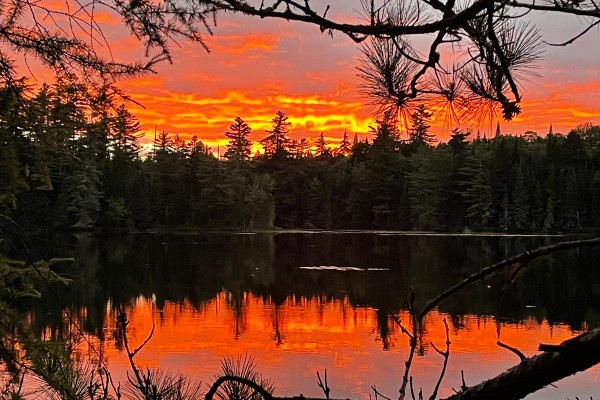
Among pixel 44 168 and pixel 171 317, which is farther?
pixel 171 317

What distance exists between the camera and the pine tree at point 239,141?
53438mm

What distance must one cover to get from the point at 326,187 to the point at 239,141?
844 centimetres

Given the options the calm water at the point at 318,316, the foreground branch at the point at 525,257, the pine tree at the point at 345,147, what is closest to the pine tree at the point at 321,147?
the pine tree at the point at 345,147

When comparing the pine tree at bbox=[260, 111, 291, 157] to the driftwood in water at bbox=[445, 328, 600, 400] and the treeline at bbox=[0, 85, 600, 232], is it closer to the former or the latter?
the treeline at bbox=[0, 85, 600, 232]

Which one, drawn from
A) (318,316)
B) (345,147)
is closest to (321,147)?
(345,147)

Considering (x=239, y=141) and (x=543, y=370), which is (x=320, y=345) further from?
(x=239, y=141)

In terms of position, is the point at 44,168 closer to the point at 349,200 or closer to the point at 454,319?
the point at 454,319

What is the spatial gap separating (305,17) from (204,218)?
48.6 metres

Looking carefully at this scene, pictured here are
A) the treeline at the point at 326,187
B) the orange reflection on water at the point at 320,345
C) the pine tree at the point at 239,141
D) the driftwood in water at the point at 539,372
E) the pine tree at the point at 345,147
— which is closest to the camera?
the driftwood in water at the point at 539,372

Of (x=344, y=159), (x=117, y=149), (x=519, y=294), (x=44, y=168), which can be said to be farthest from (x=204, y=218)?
(x=44, y=168)

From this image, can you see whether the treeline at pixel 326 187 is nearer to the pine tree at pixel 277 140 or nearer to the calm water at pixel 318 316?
the pine tree at pixel 277 140

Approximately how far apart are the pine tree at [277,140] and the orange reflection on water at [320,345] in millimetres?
45014

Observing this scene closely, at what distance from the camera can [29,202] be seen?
37.8 m

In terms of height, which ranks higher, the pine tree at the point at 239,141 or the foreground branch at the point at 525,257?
the pine tree at the point at 239,141
